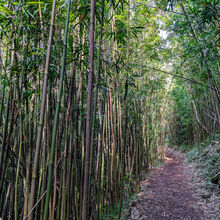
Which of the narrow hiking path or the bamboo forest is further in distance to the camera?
the narrow hiking path

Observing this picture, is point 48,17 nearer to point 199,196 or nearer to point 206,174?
point 199,196

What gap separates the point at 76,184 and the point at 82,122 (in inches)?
21.1

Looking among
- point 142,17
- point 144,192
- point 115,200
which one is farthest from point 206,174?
point 142,17

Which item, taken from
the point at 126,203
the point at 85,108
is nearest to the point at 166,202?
the point at 126,203

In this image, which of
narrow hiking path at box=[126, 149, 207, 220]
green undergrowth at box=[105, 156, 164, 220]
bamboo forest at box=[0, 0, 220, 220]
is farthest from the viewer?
narrow hiking path at box=[126, 149, 207, 220]

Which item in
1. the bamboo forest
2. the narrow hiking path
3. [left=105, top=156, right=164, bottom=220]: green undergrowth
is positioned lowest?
the narrow hiking path

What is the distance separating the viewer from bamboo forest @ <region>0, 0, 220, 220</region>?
122 centimetres

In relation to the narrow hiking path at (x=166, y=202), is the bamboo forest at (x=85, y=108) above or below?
above

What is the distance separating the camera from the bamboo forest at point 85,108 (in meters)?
1.22

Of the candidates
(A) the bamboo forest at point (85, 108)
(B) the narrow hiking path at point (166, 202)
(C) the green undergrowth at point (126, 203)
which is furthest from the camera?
(B) the narrow hiking path at point (166, 202)

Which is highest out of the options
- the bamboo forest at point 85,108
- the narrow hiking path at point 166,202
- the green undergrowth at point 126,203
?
the bamboo forest at point 85,108

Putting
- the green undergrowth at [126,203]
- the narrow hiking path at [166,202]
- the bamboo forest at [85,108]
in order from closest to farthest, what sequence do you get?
the bamboo forest at [85,108]
the green undergrowth at [126,203]
the narrow hiking path at [166,202]

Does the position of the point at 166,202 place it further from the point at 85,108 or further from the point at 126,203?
the point at 85,108

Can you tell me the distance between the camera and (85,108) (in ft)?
6.77
